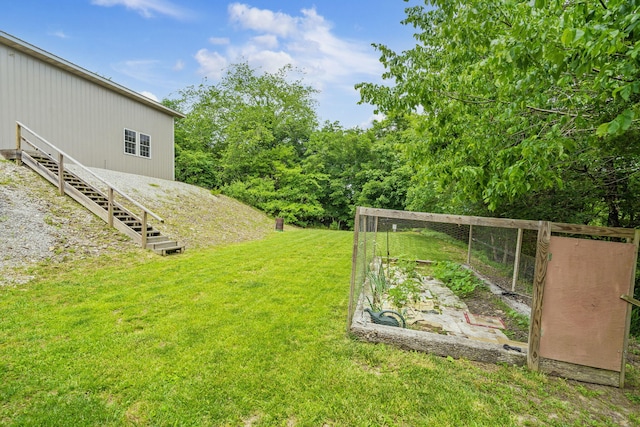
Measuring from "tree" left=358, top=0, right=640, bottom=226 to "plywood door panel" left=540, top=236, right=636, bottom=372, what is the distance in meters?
0.73

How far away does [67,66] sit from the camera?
9297mm

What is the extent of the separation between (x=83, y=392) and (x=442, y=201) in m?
9.37

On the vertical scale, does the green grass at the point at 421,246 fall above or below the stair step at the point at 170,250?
above

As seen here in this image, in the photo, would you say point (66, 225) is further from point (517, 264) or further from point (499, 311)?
point (517, 264)

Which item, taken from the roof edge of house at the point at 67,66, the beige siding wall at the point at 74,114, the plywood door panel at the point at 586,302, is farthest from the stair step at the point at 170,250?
the roof edge of house at the point at 67,66

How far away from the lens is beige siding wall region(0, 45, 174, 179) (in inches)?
326

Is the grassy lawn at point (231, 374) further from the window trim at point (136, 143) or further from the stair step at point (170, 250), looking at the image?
the window trim at point (136, 143)

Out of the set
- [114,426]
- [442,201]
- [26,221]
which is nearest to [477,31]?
[114,426]

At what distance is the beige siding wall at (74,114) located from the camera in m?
8.29

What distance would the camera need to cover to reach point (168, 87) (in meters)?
24.3

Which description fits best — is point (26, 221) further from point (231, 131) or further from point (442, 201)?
point (231, 131)

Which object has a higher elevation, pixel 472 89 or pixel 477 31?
pixel 477 31

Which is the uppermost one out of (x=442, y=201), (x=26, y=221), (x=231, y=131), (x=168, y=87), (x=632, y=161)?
(x=168, y=87)

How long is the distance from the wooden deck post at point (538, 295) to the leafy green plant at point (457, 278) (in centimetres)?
198
